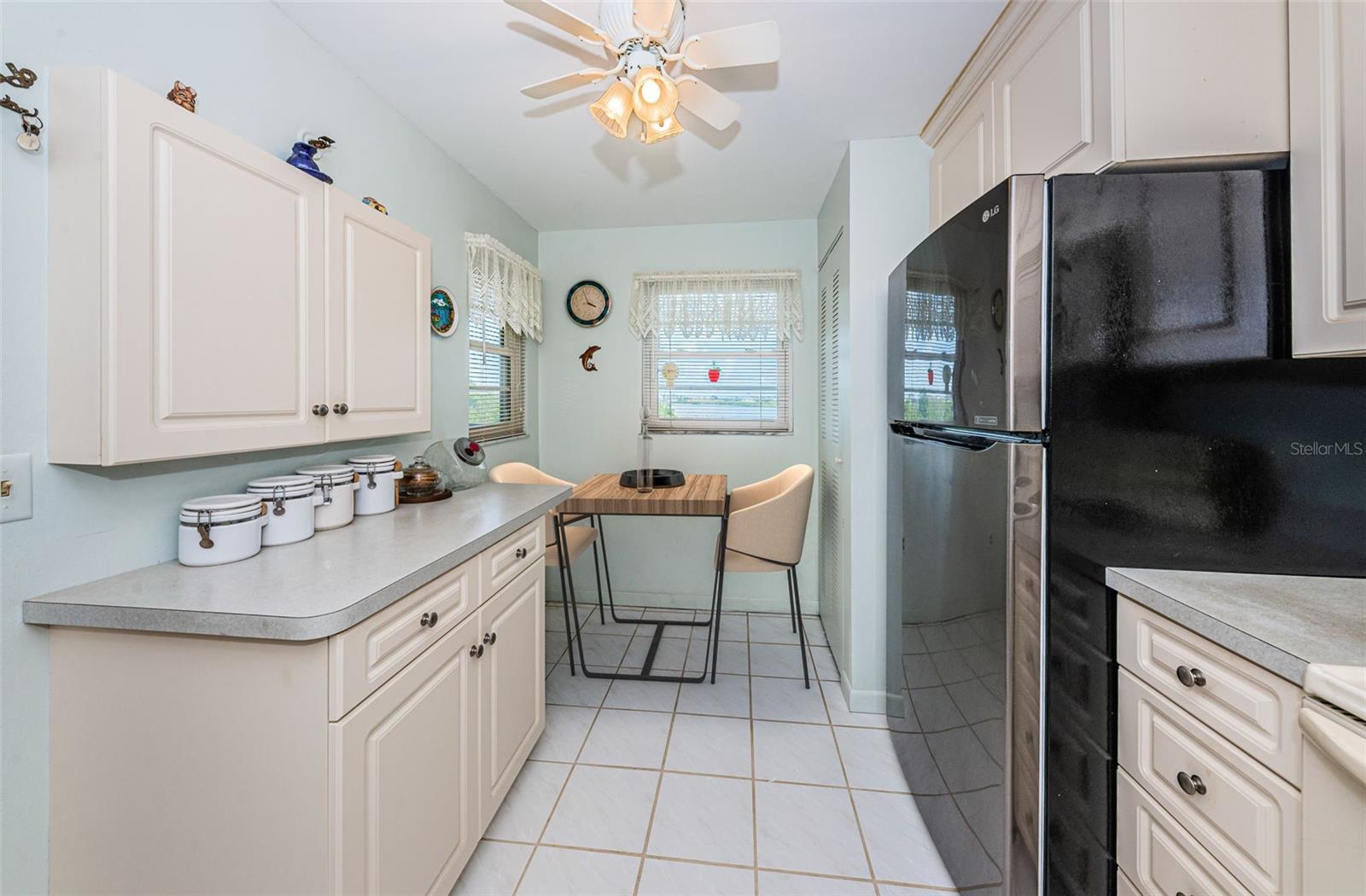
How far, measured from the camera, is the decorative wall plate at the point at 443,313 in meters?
2.23

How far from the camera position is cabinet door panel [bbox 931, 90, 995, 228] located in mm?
1636

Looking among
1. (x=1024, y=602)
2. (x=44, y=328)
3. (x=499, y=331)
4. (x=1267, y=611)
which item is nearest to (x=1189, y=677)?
(x=1267, y=611)

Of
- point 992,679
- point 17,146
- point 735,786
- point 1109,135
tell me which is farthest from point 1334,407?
point 17,146

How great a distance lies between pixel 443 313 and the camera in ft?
7.50

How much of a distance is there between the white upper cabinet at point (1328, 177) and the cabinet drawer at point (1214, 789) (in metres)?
0.70

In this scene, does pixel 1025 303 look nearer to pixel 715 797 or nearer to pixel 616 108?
pixel 616 108

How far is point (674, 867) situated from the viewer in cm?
147

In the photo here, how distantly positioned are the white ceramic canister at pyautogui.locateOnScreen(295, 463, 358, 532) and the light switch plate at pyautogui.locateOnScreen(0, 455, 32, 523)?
0.49 meters

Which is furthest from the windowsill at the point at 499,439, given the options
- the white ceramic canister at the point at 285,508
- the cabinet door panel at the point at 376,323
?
the white ceramic canister at the point at 285,508

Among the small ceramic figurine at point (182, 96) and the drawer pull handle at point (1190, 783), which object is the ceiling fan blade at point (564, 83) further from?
the drawer pull handle at point (1190, 783)

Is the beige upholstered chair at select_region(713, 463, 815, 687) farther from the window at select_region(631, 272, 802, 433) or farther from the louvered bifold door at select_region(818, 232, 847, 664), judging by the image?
the window at select_region(631, 272, 802, 433)

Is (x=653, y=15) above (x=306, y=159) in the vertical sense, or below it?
above

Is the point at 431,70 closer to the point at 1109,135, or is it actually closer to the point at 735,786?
the point at 1109,135

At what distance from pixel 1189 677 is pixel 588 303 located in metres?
3.13
